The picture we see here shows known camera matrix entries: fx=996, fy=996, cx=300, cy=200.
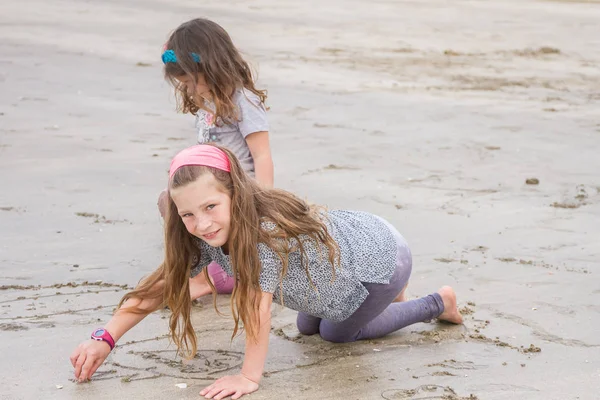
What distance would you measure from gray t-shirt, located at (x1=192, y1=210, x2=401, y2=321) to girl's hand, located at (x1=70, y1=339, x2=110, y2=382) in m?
0.42

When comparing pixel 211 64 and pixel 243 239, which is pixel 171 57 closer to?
pixel 211 64

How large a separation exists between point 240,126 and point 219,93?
0.56ft

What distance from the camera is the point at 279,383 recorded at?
343 centimetres

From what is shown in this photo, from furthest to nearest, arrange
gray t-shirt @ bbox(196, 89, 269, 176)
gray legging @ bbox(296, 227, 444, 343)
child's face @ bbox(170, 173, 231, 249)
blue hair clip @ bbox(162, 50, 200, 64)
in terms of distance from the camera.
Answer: gray t-shirt @ bbox(196, 89, 269, 176) < blue hair clip @ bbox(162, 50, 200, 64) < gray legging @ bbox(296, 227, 444, 343) < child's face @ bbox(170, 173, 231, 249)

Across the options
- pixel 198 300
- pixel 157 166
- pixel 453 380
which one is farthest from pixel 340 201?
pixel 453 380

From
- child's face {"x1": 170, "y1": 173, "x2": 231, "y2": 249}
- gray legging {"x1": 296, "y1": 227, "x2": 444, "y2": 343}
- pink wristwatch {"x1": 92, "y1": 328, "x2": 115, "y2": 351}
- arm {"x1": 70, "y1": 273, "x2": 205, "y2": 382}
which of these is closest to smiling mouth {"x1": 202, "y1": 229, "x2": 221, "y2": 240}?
child's face {"x1": 170, "y1": 173, "x2": 231, "y2": 249}

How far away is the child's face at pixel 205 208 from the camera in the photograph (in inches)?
126

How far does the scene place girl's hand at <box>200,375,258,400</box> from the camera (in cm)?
327

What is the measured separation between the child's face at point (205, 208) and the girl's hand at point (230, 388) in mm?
464

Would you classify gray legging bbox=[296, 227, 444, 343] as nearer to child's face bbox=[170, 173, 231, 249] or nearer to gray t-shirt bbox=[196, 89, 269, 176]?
child's face bbox=[170, 173, 231, 249]

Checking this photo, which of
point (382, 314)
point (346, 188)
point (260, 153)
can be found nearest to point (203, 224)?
point (382, 314)

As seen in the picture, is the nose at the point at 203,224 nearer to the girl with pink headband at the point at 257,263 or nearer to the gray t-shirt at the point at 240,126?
the girl with pink headband at the point at 257,263

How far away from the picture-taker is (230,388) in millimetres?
3277

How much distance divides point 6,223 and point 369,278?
2501 millimetres
